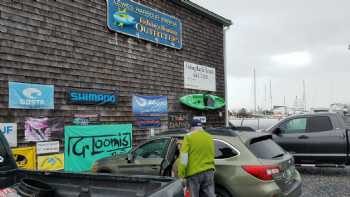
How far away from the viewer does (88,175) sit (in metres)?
4.41

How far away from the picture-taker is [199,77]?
17.0 meters

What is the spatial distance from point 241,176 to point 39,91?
19.5 feet

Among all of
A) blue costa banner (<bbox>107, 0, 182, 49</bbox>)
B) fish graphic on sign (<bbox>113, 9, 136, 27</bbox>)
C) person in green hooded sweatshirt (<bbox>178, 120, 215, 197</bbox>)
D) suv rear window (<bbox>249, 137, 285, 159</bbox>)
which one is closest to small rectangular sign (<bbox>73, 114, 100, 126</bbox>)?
blue costa banner (<bbox>107, 0, 182, 49</bbox>)

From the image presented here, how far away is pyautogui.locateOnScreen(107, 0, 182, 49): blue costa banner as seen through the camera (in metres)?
12.5

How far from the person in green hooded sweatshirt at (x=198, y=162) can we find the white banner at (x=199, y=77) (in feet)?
32.9

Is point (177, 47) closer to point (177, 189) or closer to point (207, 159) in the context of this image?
point (207, 159)

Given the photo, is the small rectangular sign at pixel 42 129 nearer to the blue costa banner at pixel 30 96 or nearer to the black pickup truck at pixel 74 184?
the blue costa banner at pixel 30 96

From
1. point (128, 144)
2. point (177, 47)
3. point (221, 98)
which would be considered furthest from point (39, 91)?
point (221, 98)

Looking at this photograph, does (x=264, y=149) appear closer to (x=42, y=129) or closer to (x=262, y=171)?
(x=262, y=171)

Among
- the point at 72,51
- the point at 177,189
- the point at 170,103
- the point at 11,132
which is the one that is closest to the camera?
the point at 177,189

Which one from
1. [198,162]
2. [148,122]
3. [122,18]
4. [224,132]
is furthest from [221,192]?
[122,18]

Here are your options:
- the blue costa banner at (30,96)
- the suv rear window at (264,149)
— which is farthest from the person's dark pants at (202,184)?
the blue costa banner at (30,96)

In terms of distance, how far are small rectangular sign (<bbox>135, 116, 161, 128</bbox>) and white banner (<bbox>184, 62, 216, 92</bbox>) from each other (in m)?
2.60

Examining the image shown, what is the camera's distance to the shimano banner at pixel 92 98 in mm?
10866
